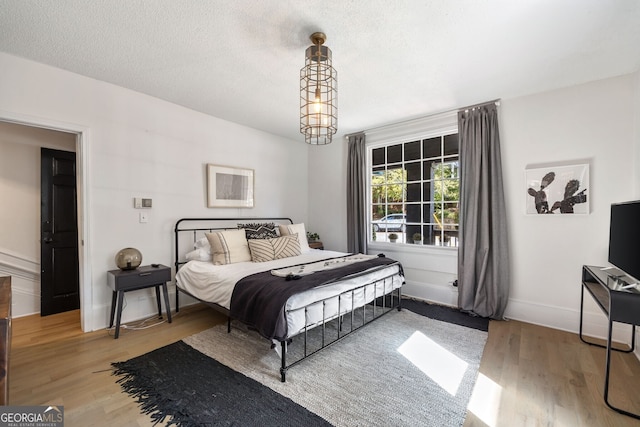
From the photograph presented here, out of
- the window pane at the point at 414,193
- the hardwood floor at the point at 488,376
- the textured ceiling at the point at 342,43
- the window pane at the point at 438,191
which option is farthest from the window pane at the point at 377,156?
the hardwood floor at the point at 488,376

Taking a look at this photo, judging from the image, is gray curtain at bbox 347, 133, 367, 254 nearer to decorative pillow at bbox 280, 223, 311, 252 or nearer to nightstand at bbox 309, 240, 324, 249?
nightstand at bbox 309, 240, 324, 249

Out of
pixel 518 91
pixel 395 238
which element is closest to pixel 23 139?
pixel 395 238

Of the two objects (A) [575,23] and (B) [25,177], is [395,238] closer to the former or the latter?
(A) [575,23]

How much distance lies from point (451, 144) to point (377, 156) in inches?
44.8

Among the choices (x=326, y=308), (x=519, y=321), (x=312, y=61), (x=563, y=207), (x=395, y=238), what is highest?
(x=312, y=61)

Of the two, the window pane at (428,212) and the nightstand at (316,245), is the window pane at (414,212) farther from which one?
the nightstand at (316,245)

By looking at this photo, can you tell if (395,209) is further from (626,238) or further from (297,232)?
(626,238)

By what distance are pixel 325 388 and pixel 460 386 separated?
95 centimetres

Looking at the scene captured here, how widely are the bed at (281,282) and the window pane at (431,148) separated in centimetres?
170

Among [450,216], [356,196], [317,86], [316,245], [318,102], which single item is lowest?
[316,245]

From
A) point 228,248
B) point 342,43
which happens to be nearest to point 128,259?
point 228,248

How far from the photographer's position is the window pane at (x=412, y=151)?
405 centimetres

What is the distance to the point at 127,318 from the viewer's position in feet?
9.95

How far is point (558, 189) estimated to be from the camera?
9.62ft
